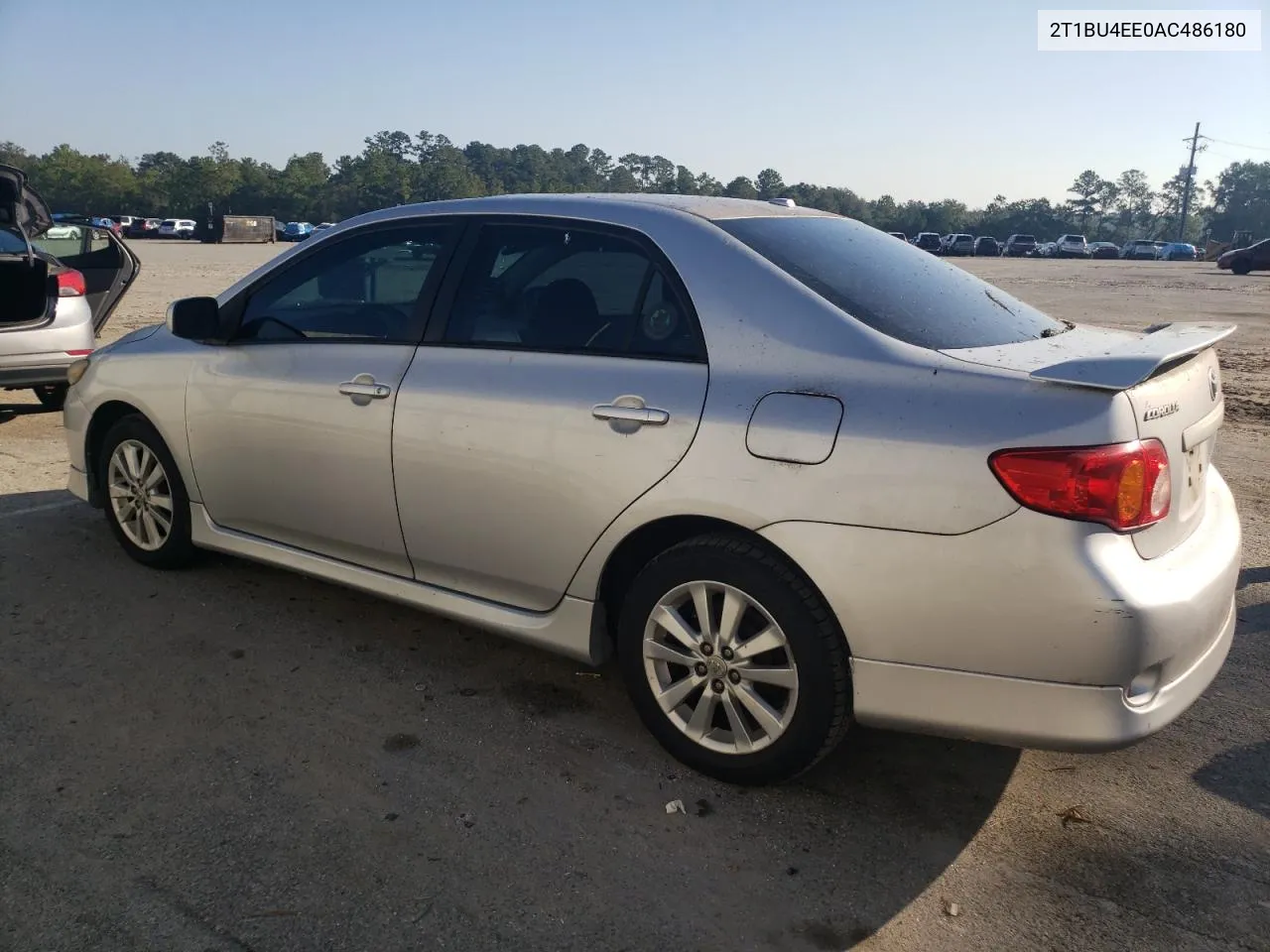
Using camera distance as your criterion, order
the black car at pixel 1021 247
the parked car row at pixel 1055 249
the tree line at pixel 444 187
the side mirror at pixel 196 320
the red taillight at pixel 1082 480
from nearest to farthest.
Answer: the red taillight at pixel 1082 480, the side mirror at pixel 196 320, the parked car row at pixel 1055 249, the black car at pixel 1021 247, the tree line at pixel 444 187

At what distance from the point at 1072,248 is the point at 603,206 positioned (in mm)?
75456

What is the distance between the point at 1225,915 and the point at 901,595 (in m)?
1.06

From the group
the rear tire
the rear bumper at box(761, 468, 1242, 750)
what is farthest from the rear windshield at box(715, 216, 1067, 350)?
the rear tire

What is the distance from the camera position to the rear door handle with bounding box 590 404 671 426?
300 centimetres

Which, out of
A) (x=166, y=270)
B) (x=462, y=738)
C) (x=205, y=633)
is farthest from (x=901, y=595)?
(x=166, y=270)

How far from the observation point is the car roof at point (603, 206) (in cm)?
340

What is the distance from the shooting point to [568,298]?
3.40 metres

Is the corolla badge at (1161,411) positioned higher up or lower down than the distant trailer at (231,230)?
lower down

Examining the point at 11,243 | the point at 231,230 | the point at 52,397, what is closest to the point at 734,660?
the point at 11,243

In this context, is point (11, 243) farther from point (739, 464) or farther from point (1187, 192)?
point (1187, 192)

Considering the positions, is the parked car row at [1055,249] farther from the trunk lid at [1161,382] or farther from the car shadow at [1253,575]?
the trunk lid at [1161,382]

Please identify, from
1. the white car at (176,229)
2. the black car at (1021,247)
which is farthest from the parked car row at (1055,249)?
the white car at (176,229)

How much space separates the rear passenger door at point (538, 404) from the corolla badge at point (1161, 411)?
3.75 ft

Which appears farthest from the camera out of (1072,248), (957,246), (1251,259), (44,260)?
(1072,248)
